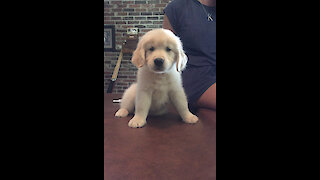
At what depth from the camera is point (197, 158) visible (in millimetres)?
414

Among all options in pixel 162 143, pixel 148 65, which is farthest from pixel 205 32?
pixel 162 143

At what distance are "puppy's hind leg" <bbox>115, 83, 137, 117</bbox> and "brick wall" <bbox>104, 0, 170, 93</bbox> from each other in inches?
3.1

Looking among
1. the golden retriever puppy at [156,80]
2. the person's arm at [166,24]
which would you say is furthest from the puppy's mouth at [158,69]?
the person's arm at [166,24]

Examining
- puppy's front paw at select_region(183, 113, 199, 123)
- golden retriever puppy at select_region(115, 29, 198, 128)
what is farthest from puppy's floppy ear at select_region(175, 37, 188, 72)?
puppy's front paw at select_region(183, 113, 199, 123)

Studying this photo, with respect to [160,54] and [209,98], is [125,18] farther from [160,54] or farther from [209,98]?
[209,98]

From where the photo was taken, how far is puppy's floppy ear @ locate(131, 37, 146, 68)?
489mm

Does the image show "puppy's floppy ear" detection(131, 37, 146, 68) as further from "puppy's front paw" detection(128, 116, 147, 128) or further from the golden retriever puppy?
"puppy's front paw" detection(128, 116, 147, 128)

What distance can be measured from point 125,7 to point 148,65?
14cm

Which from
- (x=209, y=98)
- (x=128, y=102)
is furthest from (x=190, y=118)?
(x=128, y=102)

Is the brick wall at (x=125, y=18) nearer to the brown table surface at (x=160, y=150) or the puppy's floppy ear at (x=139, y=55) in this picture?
the puppy's floppy ear at (x=139, y=55)

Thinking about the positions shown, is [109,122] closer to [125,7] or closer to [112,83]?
[112,83]

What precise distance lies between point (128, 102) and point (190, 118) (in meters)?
0.17

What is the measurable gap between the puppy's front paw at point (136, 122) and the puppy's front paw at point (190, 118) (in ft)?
0.34

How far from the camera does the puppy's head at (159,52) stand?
492 millimetres
